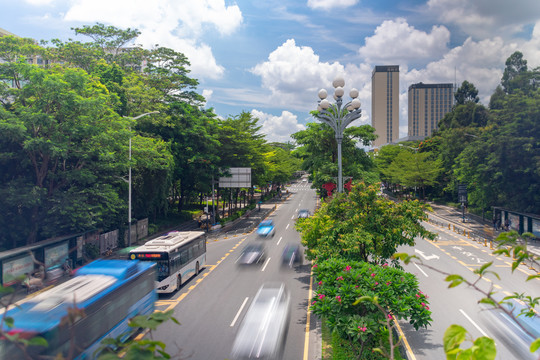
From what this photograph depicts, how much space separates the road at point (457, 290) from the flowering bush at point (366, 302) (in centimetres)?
177

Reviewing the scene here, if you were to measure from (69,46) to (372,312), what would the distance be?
132 ft

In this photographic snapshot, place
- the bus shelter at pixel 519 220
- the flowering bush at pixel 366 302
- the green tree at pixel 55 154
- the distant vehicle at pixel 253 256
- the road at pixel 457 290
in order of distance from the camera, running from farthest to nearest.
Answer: the bus shelter at pixel 519 220, the distant vehicle at pixel 253 256, the green tree at pixel 55 154, the road at pixel 457 290, the flowering bush at pixel 366 302

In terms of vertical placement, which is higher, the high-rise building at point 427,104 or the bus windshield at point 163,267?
the high-rise building at point 427,104

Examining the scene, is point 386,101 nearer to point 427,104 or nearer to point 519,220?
point 427,104

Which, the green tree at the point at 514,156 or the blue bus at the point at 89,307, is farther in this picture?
the green tree at the point at 514,156

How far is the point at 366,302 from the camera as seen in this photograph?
9.99m

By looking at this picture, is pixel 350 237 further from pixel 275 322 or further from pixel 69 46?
pixel 69 46

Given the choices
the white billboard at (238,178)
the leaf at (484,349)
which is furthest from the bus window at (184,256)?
the white billboard at (238,178)

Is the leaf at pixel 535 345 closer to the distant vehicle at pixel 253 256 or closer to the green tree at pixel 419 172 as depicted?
the distant vehicle at pixel 253 256

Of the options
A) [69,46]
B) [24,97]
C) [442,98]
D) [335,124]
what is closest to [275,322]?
[335,124]

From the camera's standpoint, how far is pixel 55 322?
8.85m

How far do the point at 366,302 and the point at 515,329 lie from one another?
6351 mm

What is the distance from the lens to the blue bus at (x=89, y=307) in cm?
858

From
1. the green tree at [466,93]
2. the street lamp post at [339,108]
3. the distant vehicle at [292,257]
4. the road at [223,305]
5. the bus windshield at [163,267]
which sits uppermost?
the green tree at [466,93]
